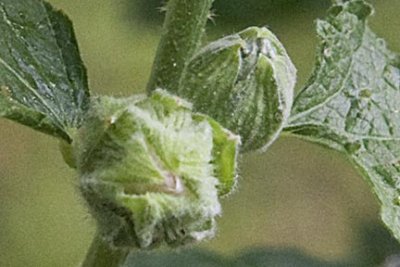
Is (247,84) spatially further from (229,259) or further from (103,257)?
(229,259)

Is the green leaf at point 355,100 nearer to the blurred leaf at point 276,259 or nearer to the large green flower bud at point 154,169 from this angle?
the large green flower bud at point 154,169

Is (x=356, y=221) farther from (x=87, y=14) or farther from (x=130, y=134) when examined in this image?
(x=130, y=134)

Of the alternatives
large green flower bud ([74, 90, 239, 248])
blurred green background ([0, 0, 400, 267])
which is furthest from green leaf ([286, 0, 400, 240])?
blurred green background ([0, 0, 400, 267])

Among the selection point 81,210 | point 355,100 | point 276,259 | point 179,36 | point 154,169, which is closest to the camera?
point 154,169

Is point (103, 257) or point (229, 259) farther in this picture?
point (229, 259)

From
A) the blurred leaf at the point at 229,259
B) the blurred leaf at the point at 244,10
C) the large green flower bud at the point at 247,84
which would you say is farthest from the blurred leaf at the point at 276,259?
the large green flower bud at the point at 247,84

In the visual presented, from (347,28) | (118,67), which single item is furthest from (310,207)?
(347,28)

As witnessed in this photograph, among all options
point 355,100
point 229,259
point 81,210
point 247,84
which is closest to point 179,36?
point 247,84
